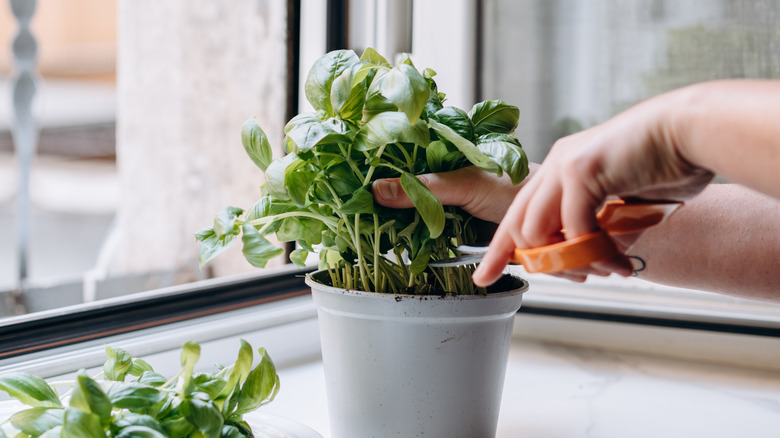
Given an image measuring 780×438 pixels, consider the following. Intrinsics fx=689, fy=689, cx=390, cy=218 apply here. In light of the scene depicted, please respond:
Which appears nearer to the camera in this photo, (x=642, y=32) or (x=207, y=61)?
(x=642, y=32)

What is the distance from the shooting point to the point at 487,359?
1.79 feet

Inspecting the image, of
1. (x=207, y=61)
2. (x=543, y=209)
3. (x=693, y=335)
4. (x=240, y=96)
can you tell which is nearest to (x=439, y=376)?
(x=543, y=209)

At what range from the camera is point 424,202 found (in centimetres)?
49

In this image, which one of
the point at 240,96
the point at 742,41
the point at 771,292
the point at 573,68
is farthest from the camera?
the point at 240,96

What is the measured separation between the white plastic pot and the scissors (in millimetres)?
83

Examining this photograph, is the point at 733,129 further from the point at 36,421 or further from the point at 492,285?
the point at 36,421

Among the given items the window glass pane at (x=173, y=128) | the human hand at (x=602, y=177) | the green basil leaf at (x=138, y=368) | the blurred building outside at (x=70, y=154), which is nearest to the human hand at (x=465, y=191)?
the human hand at (x=602, y=177)

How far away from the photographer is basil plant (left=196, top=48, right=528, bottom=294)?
1.58 feet

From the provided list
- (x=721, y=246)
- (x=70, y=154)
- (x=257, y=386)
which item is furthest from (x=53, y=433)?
(x=70, y=154)

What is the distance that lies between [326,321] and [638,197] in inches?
10.4

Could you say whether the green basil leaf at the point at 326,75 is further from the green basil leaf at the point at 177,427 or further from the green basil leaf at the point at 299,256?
the green basil leaf at the point at 177,427

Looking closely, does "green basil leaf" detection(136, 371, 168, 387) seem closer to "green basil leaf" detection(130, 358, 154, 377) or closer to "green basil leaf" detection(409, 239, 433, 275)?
"green basil leaf" detection(130, 358, 154, 377)

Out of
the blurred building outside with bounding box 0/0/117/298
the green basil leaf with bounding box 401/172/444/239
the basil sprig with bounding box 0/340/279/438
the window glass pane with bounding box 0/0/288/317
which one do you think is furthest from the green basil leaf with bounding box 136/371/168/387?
the blurred building outside with bounding box 0/0/117/298

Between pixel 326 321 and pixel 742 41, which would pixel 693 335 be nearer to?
pixel 742 41
